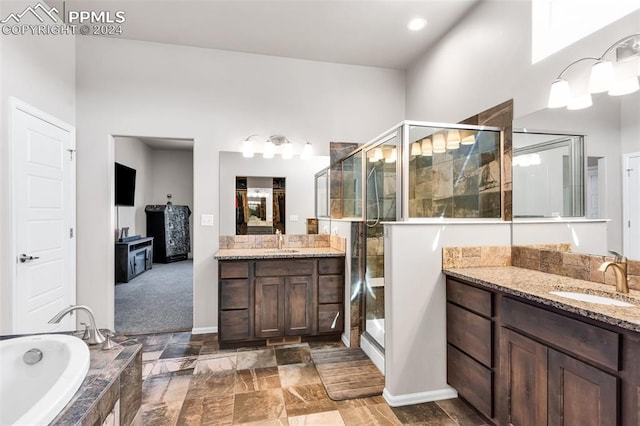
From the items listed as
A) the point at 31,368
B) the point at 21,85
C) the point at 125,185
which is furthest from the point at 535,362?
the point at 125,185

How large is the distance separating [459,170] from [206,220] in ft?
8.49

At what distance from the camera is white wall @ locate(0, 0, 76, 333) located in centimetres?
225

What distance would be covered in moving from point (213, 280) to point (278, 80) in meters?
2.42

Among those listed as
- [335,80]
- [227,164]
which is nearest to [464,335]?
[227,164]

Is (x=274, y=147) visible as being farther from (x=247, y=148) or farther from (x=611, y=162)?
(x=611, y=162)

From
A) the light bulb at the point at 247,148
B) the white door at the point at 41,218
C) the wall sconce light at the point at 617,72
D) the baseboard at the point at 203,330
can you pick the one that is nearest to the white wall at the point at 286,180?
the light bulb at the point at 247,148

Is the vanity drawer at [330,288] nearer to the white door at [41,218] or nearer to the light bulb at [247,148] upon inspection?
the light bulb at [247,148]

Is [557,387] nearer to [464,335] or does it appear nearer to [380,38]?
[464,335]

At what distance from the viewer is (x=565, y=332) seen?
133 centimetres

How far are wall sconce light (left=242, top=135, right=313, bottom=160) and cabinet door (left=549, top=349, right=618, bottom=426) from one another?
282 centimetres

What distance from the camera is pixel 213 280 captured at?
11.0 ft

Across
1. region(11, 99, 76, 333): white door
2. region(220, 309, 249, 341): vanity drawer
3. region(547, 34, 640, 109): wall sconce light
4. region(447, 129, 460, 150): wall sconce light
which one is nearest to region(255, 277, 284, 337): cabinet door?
region(220, 309, 249, 341): vanity drawer

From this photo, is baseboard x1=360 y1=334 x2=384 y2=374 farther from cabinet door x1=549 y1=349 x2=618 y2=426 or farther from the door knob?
the door knob

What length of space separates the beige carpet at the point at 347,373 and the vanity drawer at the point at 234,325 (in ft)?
2.28
